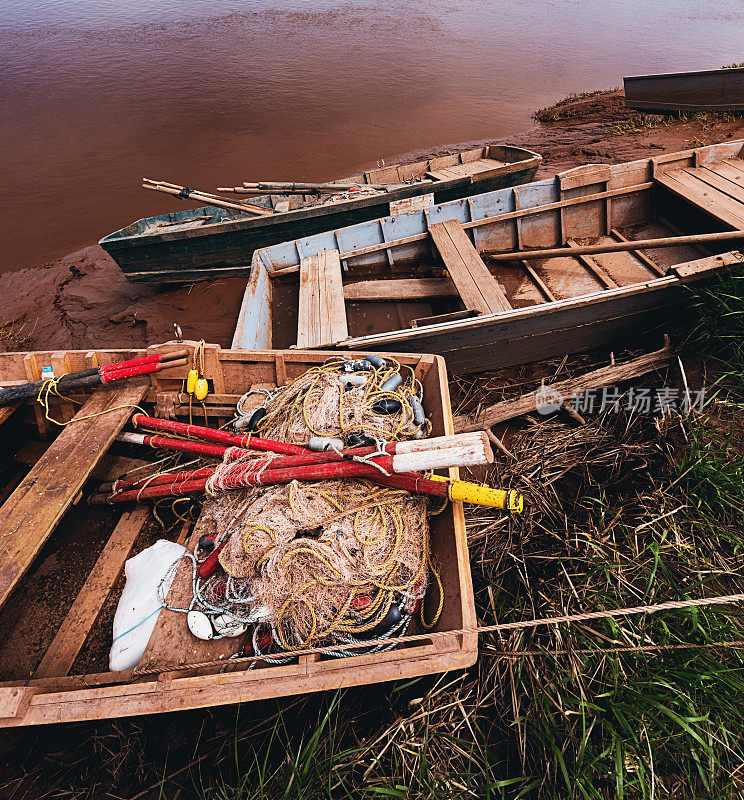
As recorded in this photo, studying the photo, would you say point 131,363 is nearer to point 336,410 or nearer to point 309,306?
point 336,410

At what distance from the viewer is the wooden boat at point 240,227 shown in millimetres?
6586

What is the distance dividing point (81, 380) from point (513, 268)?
5.17m

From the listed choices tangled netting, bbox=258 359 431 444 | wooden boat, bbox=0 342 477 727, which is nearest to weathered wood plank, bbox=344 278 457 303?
wooden boat, bbox=0 342 477 727

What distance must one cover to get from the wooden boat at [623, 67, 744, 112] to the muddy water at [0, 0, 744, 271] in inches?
123

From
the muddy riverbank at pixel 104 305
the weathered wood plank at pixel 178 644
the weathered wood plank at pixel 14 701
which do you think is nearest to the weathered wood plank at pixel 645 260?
the muddy riverbank at pixel 104 305

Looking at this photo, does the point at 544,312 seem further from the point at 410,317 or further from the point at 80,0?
the point at 80,0

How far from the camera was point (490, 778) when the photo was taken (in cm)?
241

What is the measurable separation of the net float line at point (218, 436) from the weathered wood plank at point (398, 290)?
313 centimetres

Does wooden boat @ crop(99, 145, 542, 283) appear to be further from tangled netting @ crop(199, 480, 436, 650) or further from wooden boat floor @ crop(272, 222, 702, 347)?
tangled netting @ crop(199, 480, 436, 650)

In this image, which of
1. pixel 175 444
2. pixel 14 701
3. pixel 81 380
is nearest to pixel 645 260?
pixel 175 444

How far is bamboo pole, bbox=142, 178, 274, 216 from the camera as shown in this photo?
7.09m

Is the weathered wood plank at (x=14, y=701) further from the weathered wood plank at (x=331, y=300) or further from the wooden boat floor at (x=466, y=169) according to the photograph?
the wooden boat floor at (x=466, y=169)

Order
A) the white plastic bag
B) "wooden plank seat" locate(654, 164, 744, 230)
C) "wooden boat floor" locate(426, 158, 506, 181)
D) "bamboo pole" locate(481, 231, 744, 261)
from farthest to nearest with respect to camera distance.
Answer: "wooden boat floor" locate(426, 158, 506, 181), "wooden plank seat" locate(654, 164, 744, 230), "bamboo pole" locate(481, 231, 744, 261), the white plastic bag

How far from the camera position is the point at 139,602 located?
8.82 feet
